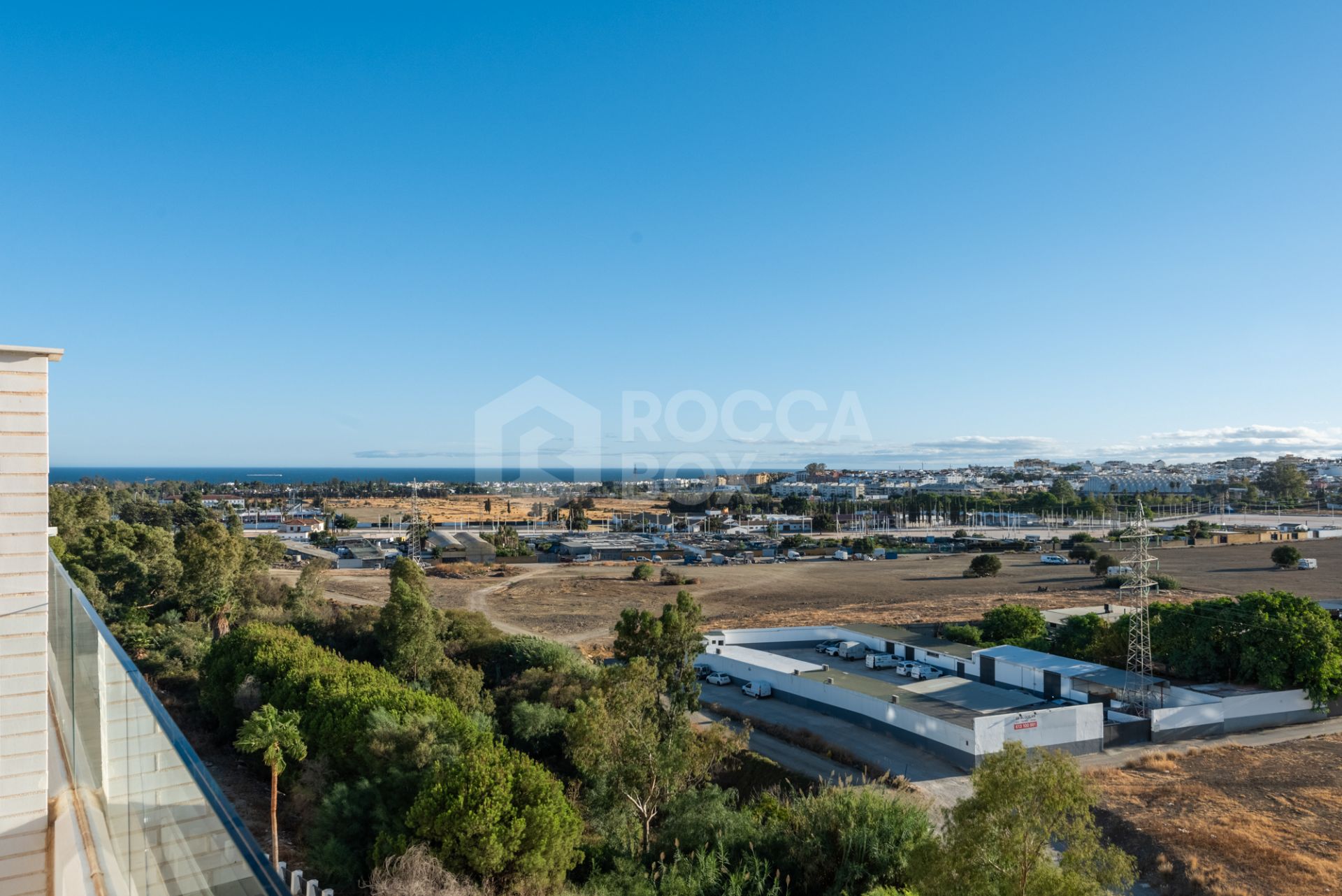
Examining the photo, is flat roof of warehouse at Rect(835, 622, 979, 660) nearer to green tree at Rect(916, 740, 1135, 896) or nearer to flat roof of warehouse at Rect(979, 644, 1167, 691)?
flat roof of warehouse at Rect(979, 644, 1167, 691)

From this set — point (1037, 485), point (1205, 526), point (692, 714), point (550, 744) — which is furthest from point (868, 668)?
point (1037, 485)

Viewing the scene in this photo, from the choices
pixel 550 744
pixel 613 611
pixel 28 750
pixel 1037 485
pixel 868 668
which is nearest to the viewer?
pixel 28 750

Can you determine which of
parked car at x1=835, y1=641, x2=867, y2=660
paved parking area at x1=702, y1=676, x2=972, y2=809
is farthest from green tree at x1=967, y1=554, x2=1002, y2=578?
paved parking area at x1=702, y1=676, x2=972, y2=809

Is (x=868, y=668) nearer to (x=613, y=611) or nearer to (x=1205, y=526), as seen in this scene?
(x=613, y=611)

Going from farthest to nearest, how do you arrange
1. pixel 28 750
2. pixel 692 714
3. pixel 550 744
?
pixel 692 714
pixel 550 744
pixel 28 750

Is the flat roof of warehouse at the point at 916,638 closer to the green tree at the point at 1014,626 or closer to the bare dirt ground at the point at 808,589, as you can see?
the green tree at the point at 1014,626

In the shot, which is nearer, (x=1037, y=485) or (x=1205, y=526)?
(x=1205, y=526)

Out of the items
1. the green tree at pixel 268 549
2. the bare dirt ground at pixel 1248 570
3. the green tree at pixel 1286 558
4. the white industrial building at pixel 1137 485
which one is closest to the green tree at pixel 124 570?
the green tree at pixel 268 549

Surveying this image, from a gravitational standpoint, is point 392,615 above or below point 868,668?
above
